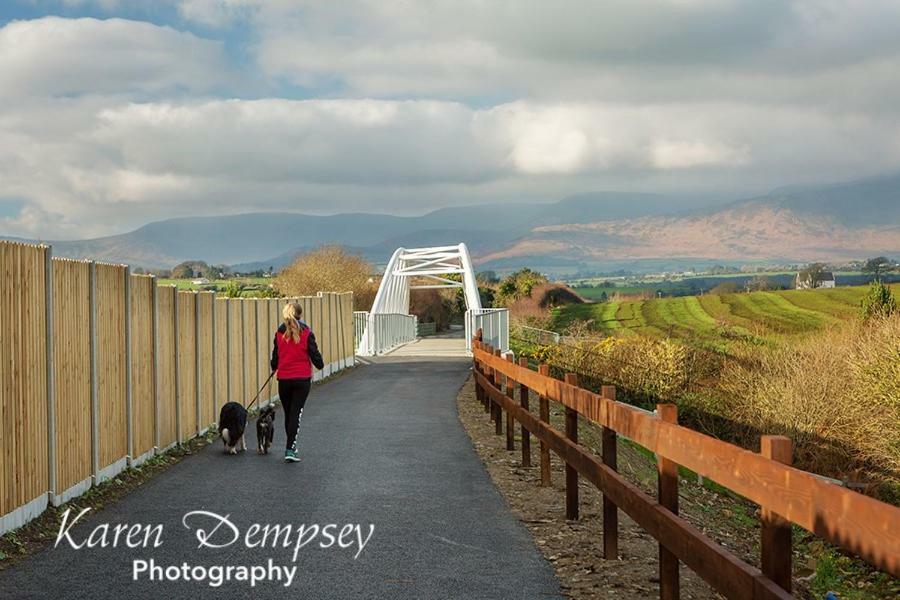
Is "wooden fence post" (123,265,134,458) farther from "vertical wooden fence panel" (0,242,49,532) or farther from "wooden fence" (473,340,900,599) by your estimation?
"wooden fence" (473,340,900,599)

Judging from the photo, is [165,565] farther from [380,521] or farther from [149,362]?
[149,362]

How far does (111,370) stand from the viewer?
1083cm

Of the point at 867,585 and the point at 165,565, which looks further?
the point at 867,585

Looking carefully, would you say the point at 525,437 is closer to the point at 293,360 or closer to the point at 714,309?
the point at 293,360

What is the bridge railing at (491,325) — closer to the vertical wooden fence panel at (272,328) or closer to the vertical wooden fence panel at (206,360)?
the vertical wooden fence panel at (272,328)

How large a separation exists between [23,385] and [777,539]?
20.7 feet

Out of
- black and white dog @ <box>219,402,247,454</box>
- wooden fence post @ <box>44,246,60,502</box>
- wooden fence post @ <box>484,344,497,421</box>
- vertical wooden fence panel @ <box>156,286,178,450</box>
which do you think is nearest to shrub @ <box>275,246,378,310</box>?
wooden fence post @ <box>484,344,497,421</box>

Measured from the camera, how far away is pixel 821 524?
392 cm

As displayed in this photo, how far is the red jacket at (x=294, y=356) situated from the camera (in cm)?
1218

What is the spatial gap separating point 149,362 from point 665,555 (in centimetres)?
794

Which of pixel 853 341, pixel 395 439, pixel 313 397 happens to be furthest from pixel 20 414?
pixel 853 341

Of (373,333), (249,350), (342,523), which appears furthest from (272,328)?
(373,333)

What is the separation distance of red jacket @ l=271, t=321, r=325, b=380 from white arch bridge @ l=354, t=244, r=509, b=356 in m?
17.8

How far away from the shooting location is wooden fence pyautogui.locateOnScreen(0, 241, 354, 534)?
8250mm
